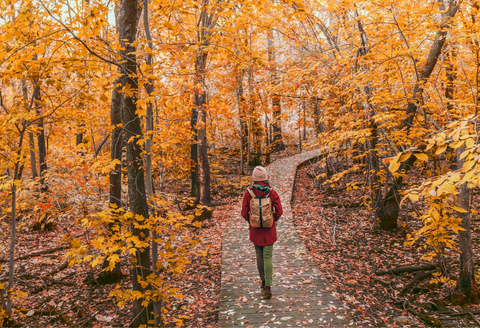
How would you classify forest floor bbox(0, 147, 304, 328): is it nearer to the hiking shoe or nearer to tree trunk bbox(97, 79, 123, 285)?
tree trunk bbox(97, 79, 123, 285)

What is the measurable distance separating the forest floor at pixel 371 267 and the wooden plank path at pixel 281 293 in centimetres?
56

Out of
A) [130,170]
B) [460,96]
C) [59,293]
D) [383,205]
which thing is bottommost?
[59,293]

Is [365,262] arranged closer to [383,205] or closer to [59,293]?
[383,205]

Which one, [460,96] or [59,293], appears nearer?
[59,293]

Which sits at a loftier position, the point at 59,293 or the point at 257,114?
the point at 257,114

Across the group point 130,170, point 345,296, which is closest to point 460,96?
point 345,296

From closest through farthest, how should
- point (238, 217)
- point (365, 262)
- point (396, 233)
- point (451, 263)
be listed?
1. point (451, 263)
2. point (365, 262)
3. point (396, 233)
4. point (238, 217)

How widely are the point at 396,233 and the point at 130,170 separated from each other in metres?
7.93

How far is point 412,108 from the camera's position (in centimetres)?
682

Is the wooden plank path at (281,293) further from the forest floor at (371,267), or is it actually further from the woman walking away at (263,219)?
the forest floor at (371,267)

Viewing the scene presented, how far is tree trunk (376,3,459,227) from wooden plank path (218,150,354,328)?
2.76 metres

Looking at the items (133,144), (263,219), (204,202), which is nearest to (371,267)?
(263,219)

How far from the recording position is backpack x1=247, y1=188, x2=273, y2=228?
450 cm

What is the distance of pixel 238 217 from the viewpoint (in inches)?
383
